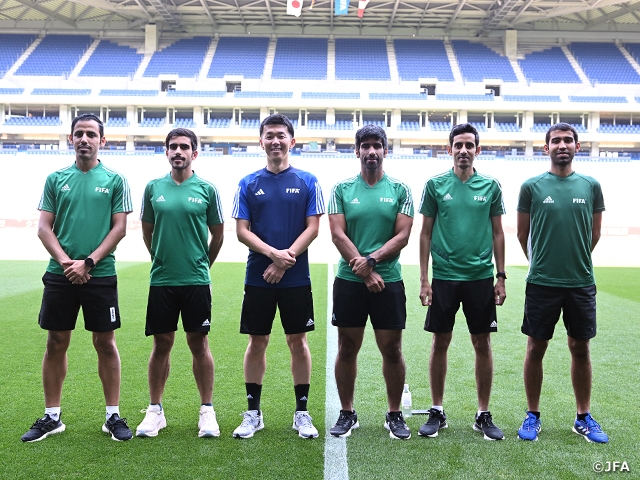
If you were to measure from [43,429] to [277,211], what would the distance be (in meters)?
2.00

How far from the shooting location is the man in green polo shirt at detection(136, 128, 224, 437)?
3.86 m

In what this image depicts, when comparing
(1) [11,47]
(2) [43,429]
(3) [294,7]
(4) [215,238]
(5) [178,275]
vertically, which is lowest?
(2) [43,429]

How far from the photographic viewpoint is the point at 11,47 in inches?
1465

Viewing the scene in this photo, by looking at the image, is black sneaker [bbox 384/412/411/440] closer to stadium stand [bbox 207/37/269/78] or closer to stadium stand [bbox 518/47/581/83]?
stadium stand [bbox 207/37/269/78]

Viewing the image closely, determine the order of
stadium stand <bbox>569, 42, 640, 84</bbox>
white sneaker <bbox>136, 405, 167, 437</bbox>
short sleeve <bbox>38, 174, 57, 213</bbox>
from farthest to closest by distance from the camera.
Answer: stadium stand <bbox>569, 42, 640, 84</bbox> < short sleeve <bbox>38, 174, 57, 213</bbox> < white sneaker <bbox>136, 405, 167, 437</bbox>

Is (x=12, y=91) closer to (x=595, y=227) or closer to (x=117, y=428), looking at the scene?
(x=117, y=428)

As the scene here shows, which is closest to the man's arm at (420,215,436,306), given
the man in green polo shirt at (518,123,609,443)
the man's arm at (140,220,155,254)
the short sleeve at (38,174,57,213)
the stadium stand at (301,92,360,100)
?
the man in green polo shirt at (518,123,609,443)

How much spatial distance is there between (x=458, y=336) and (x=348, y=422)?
13.0 feet

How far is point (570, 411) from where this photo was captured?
14.4ft

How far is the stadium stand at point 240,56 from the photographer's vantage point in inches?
1406

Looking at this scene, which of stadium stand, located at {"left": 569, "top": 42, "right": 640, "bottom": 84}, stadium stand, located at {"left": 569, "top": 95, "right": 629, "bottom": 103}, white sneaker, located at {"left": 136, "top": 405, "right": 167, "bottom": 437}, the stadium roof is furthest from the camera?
stadium stand, located at {"left": 569, "top": 42, "right": 640, "bottom": 84}

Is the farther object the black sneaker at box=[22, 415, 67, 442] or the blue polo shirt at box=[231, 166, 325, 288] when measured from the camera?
the blue polo shirt at box=[231, 166, 325, 288]

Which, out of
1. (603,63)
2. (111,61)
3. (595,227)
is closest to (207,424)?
(595,227)

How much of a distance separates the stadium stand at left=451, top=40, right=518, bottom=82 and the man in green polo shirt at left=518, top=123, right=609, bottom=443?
110ft
